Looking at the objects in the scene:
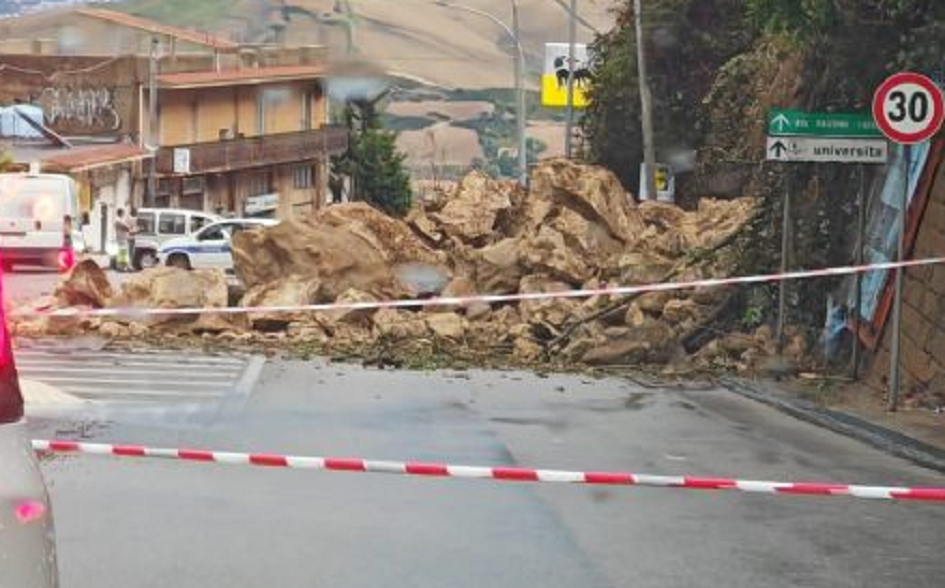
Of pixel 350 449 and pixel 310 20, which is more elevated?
pixel 310 20

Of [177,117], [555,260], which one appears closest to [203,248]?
[555,260]

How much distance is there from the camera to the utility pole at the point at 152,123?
63.4 m

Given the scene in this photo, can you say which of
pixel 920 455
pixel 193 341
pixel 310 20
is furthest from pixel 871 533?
pixel 310 20

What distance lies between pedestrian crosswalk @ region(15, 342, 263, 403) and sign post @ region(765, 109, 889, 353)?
5.98 metres

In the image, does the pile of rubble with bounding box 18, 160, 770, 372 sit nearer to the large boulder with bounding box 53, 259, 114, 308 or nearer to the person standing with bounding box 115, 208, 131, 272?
the large boulder with bounding box 53, 259, 114, 308

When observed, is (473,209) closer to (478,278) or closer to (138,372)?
(478,278)

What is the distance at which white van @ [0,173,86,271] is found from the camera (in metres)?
29.8

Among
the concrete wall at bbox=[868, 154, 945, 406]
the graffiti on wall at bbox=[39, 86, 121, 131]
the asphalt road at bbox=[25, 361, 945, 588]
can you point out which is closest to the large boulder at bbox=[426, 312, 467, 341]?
the asphalt road at bbox=[25, 361, 945, 588]

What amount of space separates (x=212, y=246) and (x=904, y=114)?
31.2 m

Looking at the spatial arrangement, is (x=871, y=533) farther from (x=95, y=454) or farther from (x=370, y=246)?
(x=370, y=246)

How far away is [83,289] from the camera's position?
1886 centimetres

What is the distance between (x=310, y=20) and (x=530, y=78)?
37.5m

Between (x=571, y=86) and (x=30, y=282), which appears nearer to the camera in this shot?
(x=30, y=282)

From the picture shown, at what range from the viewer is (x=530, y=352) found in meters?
17.5
